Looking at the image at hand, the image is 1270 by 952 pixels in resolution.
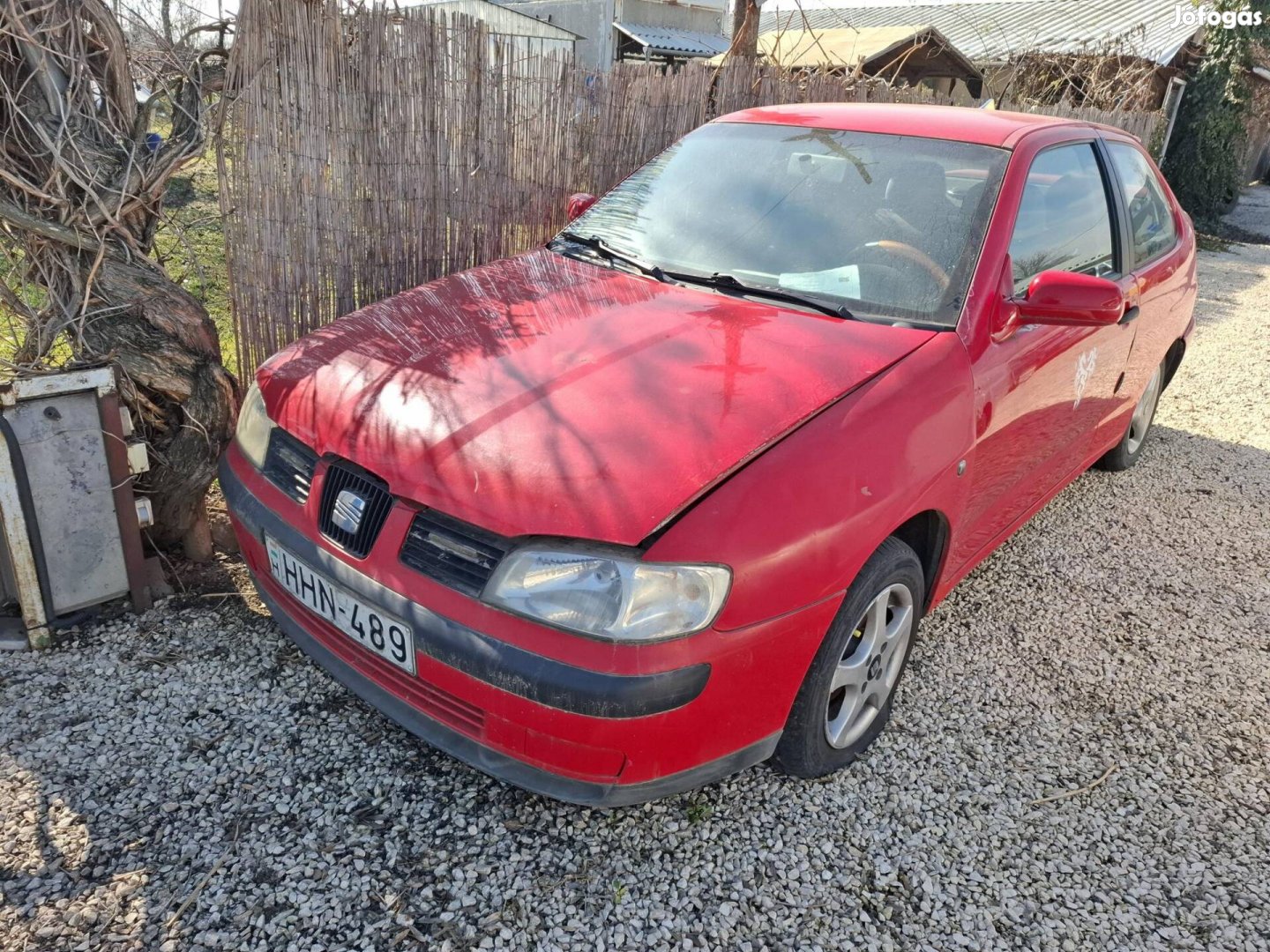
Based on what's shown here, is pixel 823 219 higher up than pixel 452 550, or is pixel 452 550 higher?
pixel 823 219

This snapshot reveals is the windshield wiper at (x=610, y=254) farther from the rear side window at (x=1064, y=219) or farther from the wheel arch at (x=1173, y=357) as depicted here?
the wheel arch at (x=1173, y=357)

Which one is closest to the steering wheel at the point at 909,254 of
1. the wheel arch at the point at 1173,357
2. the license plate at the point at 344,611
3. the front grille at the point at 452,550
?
the front grille at the point at 452,550

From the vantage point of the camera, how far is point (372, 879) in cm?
194

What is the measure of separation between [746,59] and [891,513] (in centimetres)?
478

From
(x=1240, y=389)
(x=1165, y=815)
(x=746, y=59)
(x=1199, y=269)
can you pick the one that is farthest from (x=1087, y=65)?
(x=1165, y=815)

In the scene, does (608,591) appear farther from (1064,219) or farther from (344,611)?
(1064,219)

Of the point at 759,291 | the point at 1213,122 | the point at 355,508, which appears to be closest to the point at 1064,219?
the point at 759,291

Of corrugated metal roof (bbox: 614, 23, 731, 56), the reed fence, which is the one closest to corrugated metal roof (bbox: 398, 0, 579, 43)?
corrugated metal roof (bbox: 614, 23, 731, 56)

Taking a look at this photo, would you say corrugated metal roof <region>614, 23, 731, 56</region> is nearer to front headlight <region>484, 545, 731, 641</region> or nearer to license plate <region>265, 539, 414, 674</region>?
license plate <region>265, 539, 414, 674</region>

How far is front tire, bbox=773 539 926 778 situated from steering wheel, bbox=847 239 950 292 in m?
0.83

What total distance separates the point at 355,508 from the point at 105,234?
5.02ft

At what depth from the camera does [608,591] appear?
1.74 m

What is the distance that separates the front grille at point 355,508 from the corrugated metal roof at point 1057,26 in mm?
14071

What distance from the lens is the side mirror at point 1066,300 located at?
247 cm
